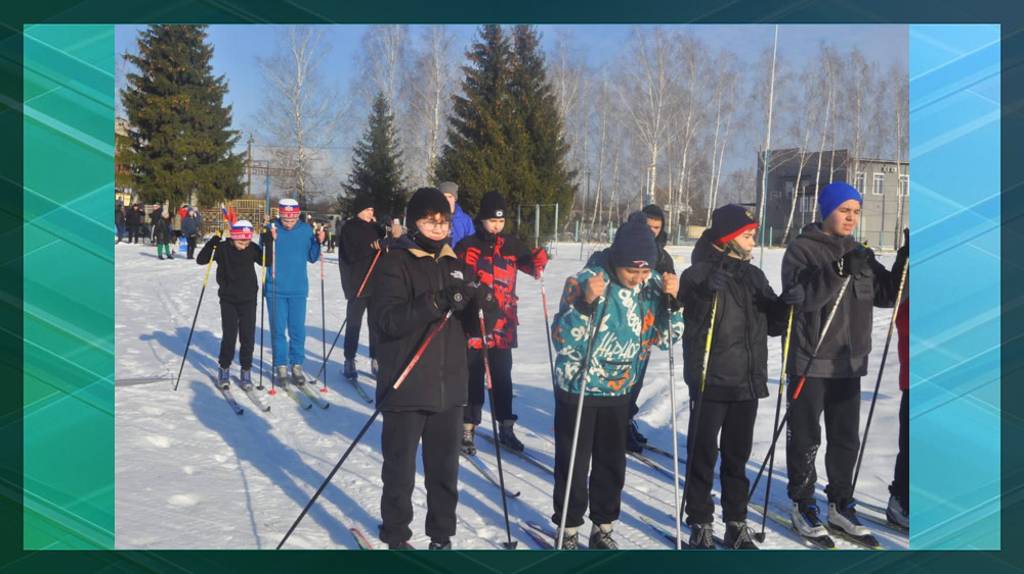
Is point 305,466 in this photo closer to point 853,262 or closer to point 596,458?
point 596,458

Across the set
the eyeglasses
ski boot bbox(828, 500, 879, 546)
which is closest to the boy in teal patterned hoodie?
the eyeglasses

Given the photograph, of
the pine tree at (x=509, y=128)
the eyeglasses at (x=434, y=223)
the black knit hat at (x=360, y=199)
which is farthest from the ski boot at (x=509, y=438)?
the black knit hat at (x=360, y=199)

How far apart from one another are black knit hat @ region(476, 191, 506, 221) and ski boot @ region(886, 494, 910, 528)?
8.07 feet

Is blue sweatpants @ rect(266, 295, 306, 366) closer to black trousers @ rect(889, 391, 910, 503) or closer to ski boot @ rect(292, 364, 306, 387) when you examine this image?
ski boot @ rect(292, 364, 306, 387)

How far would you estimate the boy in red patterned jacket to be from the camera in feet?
14.8

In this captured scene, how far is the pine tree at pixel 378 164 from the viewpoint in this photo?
22.4m

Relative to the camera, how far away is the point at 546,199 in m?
12.7

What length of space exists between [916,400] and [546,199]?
942 centimetres

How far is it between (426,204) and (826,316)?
1861 mm

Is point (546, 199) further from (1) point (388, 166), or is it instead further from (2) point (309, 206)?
(2) point (309, 206)

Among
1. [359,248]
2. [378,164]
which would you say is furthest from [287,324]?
[378,164]

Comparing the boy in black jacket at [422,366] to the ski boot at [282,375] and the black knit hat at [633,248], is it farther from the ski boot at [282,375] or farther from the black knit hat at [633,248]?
the ski boot at [282,375]

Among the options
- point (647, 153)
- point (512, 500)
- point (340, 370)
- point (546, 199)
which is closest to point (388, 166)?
point (647, 153)

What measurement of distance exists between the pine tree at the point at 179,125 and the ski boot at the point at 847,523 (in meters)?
7.37
